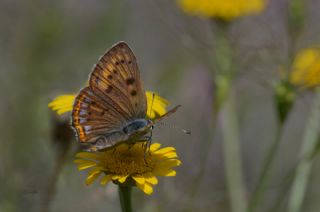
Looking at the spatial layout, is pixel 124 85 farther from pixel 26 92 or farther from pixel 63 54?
pixel 63 54

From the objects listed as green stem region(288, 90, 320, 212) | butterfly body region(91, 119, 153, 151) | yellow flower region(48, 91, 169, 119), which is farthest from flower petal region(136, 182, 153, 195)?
green stem region(288, 90, 320, 212)

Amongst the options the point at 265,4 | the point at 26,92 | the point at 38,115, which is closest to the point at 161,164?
the point at 38,115

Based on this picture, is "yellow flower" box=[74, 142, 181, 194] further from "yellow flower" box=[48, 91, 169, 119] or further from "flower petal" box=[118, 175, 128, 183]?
"yellow flower" box=[48, 91, 169, 119]

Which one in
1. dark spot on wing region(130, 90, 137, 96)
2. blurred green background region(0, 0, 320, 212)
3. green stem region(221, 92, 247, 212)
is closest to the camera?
dark spot on wing region(130, 90, 137, 96)

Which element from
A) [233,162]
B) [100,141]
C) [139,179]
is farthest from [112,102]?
[233,162]

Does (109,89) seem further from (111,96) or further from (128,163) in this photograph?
A: (128,163)

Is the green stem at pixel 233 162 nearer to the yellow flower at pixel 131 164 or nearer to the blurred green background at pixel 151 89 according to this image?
the blurred green background at pixel 151 89
